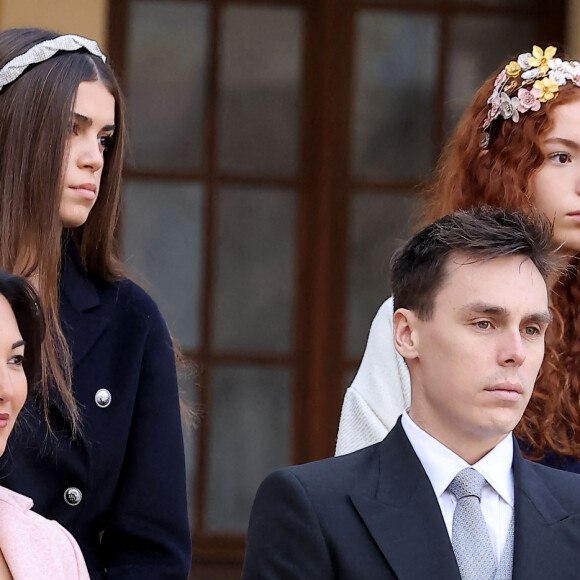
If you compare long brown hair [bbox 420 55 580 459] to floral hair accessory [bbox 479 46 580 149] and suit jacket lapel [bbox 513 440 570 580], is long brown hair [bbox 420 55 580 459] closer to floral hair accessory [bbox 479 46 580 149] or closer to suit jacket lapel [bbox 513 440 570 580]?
floral hair accessory [bbox 479 46 580 149]

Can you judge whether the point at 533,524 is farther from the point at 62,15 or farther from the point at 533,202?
the point at 62,15

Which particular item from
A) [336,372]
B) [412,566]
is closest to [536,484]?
[412,566]

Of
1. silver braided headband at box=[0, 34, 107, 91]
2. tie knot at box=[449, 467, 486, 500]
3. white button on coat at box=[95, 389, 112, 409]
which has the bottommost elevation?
tie knot at box=[449, 467, 486, 500]

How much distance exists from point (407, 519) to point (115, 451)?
2.26ft

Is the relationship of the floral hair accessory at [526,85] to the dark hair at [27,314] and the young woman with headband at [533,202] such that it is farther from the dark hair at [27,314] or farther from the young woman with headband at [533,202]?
the dark hair at [27,314]

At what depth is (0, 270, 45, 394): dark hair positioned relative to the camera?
2.55m

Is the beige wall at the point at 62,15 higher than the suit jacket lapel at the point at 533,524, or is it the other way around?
the beige wall at the point at 62,15

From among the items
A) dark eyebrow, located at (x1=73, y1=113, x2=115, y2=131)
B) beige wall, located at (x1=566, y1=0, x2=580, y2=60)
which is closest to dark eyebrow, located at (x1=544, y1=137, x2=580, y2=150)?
dark eyebrow, located at (x1=73, y1=113, x2=115, y2=131)

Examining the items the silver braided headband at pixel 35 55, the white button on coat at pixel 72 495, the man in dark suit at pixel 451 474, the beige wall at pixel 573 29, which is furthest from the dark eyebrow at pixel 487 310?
the beige wall at pixel 573 29

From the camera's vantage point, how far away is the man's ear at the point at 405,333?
99.7 inches

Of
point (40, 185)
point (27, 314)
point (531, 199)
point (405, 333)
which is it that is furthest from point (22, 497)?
point (531, 199)

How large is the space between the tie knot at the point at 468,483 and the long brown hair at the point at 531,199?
0.54 m

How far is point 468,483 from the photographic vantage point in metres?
2.44

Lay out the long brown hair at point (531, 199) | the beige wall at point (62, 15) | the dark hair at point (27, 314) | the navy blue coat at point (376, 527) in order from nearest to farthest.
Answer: the navy blue coat at point (376, 527)
the dark hair at point (27, 314)
the long brown hair at point (531, 199)
the beige wall at point (62, 15)
